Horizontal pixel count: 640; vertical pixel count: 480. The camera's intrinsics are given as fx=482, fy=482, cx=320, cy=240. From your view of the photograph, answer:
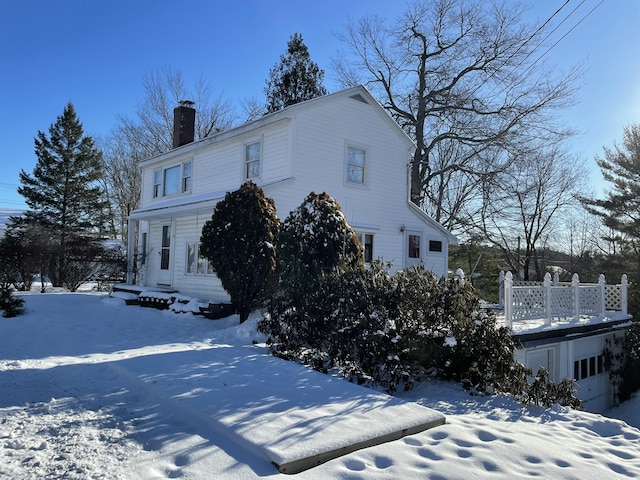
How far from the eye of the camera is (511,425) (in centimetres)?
521

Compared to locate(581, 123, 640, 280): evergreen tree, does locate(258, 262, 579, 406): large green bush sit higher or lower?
lower

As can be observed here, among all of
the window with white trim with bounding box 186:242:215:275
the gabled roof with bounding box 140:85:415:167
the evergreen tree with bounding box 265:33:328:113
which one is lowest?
the window with white trim with bounding box 186:242:215:275

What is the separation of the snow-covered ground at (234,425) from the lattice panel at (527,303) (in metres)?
5.69

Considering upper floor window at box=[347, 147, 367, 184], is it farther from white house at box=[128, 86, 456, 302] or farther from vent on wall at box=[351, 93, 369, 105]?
vent on wall at box=[351, 93, 369, 105]

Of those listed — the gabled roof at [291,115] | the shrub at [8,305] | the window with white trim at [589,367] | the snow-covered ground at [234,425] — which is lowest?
the window with white trim at [589,367]

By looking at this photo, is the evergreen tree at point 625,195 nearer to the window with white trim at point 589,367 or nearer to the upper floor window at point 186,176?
the window with white trim at point 589,367

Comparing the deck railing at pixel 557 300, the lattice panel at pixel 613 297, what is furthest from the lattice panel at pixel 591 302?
the lattice panel at pixel 613 297

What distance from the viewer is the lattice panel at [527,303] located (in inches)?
473

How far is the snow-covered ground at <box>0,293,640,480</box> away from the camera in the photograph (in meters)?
3.71

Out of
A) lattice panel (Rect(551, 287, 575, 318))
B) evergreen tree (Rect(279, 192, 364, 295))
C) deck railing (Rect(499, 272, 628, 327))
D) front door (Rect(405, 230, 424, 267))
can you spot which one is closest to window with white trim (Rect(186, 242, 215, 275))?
evergreen tree (Rect(279, 192, 364, 295))

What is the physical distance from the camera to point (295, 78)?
3300 centimetres

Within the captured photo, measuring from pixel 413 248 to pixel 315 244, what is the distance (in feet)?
29.2

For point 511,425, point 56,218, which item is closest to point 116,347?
point 511,425

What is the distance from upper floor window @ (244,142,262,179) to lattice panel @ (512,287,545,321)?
28.7 feet
